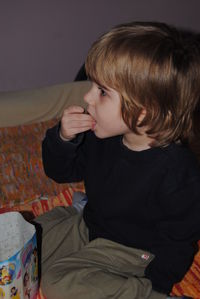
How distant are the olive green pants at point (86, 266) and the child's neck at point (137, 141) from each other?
0.28 meters

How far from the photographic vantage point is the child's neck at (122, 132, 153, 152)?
1015 mm

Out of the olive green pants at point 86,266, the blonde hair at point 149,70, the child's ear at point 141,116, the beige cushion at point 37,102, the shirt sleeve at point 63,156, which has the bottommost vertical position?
the olive green pants at point 86,266

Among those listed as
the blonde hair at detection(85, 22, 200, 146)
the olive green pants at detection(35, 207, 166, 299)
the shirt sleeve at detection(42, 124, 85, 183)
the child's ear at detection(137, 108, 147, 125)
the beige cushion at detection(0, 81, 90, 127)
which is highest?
the blonde hair at detection(85, 22, 200, 146)

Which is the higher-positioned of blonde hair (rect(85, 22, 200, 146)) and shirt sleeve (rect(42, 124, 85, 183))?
blonde hair (rect(85, 22, 200, 146))

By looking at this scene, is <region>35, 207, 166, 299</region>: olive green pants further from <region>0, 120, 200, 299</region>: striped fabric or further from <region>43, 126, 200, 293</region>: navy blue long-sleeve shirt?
<region>0, 120, 200, 299</region>: striped fabric

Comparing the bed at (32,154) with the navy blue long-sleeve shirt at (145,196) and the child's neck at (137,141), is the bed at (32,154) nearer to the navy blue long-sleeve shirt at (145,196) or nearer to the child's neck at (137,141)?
the navy blue long-sleeve shirt at (145,196)

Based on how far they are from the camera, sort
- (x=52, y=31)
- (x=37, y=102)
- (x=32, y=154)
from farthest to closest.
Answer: (x=52, y=31) → (x=37, y=102) → (x=32, y=154)

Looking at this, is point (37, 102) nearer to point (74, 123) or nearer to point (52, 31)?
point (52, 31)

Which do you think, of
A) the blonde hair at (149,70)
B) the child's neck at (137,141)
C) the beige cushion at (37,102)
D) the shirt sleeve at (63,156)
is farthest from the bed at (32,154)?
the blonde hair at (149,70)

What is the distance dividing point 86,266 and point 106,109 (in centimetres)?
42

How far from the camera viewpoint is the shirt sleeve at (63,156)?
110 centimetres

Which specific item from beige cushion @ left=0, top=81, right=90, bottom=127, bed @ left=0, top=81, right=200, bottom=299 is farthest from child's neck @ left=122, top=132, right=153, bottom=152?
beige cushion @ left=0, top=81, right=90, bottom=127

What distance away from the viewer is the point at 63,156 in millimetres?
1113

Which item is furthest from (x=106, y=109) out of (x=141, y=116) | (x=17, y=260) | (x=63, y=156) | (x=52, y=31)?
(x=52, y=31)
